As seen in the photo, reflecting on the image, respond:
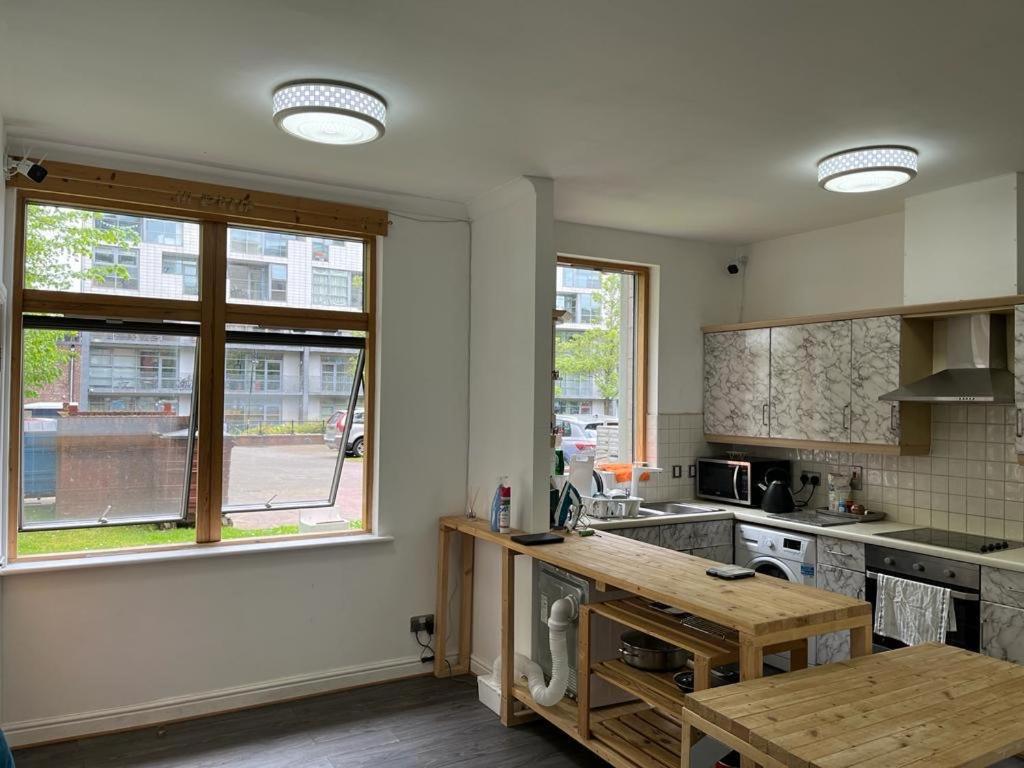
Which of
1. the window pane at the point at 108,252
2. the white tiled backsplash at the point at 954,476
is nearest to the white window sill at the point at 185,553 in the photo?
the window pane at the point at 108,252

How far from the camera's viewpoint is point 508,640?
360 cm

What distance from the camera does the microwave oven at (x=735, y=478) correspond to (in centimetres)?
477

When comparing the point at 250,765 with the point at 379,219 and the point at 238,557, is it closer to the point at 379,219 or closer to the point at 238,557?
the point at 238,557

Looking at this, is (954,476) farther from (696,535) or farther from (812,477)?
(696,535)

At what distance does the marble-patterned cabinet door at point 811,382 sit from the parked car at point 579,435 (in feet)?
3.74

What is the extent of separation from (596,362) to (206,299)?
2471 mm

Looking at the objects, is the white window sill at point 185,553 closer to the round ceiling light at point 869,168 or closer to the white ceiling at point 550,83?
the white ceiling at point 550,83

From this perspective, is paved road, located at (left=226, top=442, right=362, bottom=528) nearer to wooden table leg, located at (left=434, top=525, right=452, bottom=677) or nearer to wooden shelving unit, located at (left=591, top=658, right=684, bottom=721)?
wooden table leg, located at (left=434, top=525, right=452, bottom=677)

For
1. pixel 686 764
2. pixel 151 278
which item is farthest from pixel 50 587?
pixel 686 764

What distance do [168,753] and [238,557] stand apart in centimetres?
91

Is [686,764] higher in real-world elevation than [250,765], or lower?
higher

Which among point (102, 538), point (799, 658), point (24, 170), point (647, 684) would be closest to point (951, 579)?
point (799, 658)

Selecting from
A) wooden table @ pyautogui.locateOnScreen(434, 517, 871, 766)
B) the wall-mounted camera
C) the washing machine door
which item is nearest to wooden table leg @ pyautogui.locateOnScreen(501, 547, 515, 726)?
wooden table @ pyautogui.locateOnScreen(434, 517, 871, 766)

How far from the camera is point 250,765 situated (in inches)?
125
